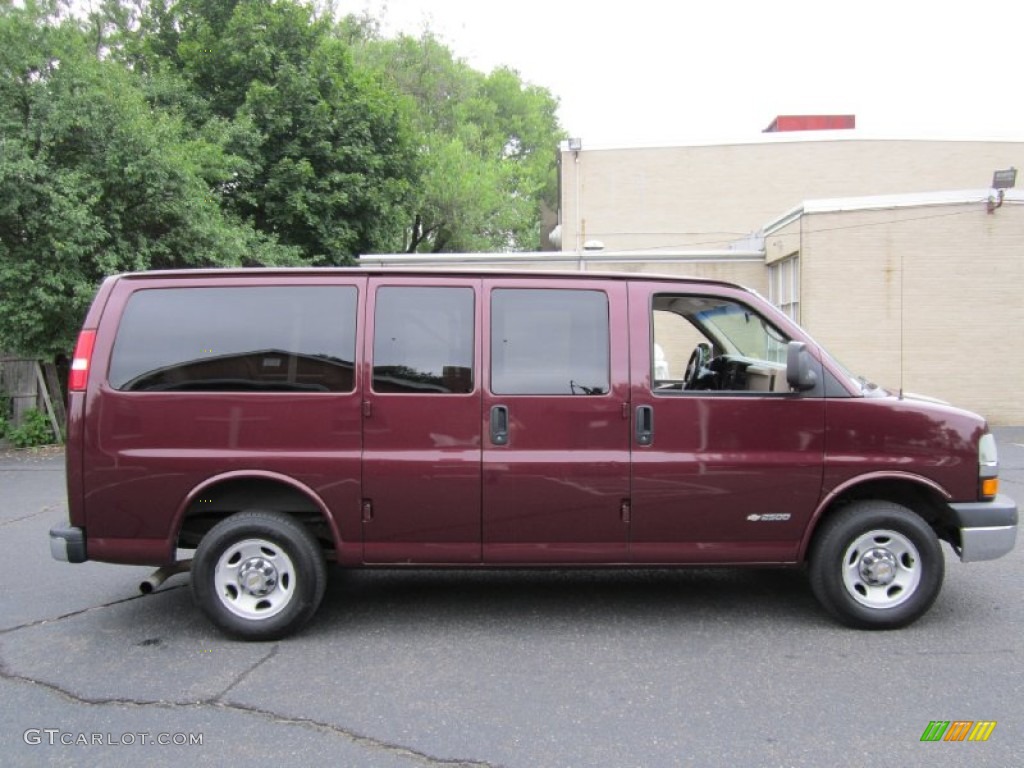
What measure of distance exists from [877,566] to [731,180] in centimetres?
1934

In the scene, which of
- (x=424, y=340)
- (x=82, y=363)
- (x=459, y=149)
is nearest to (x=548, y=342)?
(x=424, y=340)

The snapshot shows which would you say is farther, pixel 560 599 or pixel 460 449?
pixel 560 599

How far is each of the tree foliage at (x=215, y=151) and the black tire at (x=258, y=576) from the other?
816 cm

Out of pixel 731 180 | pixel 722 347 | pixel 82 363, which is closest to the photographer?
pixel 82 363

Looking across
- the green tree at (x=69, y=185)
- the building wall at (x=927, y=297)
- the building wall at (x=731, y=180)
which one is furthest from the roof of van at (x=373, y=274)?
the building wall at (x=731, y=180)

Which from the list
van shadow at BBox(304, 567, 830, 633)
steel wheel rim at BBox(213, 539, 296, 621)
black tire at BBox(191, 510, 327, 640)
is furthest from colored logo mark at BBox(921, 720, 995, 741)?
steel wheel rim at BBox(213, 539, 296, 621)

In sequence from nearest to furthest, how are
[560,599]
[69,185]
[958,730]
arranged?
1. [958,730]
2. [560,599]
3. [69,185]

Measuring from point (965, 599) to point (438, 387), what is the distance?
3.65 metres

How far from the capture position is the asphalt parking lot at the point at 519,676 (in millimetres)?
3170

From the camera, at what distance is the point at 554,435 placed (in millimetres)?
4285

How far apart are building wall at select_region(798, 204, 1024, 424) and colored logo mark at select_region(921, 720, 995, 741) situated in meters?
11.1

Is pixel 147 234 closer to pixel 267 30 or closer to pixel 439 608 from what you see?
pixel 267 30

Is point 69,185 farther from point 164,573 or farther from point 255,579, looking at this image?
point 255,579

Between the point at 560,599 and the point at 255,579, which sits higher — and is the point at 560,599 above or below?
below
